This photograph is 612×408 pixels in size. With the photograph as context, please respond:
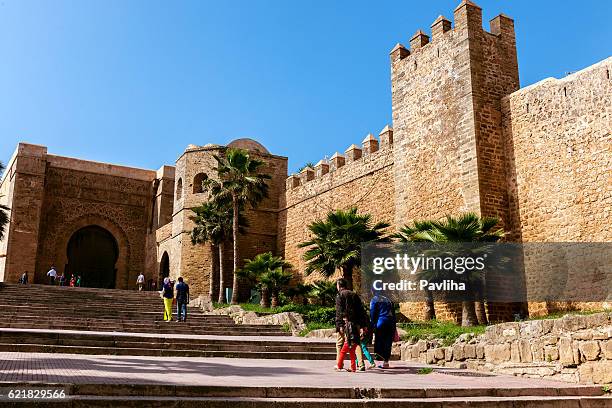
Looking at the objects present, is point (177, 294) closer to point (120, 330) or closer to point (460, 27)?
point (120, 330)

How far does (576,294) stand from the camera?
11.7 metres

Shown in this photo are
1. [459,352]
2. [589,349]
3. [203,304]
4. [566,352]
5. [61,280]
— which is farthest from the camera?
[61,280]

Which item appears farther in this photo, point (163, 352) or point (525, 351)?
point (163, 352)

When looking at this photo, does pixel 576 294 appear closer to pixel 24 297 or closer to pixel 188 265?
pixel 24 297

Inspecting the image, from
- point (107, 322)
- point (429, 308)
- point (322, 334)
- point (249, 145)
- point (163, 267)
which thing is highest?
point (249, 145)

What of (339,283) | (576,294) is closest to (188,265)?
(576,294)

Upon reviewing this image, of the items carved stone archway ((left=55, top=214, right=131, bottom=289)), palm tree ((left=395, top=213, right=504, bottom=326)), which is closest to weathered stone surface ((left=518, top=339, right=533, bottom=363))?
palm tree ((left=395, top=213, right=504, bottom=326))

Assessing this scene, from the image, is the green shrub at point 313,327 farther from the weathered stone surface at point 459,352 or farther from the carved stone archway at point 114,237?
the carved stone archway at point 114,237

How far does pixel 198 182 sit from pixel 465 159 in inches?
544

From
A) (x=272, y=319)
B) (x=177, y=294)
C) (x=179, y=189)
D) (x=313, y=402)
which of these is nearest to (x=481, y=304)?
(x=272, y=319)

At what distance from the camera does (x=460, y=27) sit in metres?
14.4

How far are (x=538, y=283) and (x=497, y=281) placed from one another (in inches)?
33.0

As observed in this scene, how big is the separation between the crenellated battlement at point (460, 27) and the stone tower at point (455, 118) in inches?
1.0

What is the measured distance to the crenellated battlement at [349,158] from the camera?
60.0 ft
